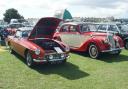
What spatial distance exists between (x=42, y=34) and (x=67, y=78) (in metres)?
3.17

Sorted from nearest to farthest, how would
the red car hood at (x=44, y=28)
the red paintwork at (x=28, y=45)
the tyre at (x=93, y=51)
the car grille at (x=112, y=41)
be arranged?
the red paintwork at (x=28, y=45) → the red car hood at (x=44, y=28) → the tyre at (x=93, y=51) → the car grille at (x=112, y=41)

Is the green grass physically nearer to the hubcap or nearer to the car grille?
the hubcap

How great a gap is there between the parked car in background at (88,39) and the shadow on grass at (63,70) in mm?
1747

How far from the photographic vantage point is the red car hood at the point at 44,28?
1027 centimetres

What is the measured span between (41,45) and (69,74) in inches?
83.2

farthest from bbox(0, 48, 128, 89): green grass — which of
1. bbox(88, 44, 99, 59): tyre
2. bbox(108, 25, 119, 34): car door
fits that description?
bbox(108, 25, 119, 34): car door

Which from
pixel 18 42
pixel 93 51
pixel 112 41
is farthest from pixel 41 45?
pixel 112 41

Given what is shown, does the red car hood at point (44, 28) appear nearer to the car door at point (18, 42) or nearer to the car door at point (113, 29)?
the car door at point (18, 42)

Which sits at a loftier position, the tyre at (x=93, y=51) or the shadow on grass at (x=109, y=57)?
the tyre at (x=93, y=51)

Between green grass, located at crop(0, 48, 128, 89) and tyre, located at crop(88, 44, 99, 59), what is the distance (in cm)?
30

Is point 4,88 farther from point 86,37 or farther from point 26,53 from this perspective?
point 86,37

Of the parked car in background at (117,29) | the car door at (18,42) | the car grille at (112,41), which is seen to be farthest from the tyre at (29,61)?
the parked car in background at (117,29)

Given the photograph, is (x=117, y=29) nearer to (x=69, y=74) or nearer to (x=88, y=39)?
(x=88, y=39)

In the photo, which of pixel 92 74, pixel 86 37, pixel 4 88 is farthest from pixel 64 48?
pixel 4 88
